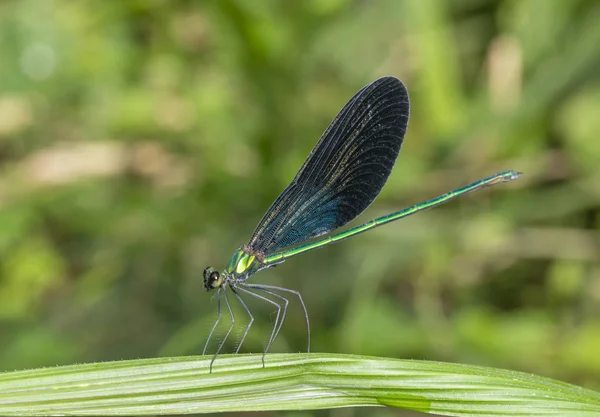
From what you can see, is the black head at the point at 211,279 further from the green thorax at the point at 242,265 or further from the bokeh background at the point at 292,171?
the bokeh background at the point at 292,171

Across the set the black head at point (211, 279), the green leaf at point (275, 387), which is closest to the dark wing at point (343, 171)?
the black head at point (211, 279)

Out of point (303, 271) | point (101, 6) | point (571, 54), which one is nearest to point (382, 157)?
point (303, 271)

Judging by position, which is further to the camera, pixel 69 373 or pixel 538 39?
pixel 538 39

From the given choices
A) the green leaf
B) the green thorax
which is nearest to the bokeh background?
the green thorax

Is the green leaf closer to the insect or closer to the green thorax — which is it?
the insect

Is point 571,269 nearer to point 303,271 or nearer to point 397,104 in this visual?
point 303,271

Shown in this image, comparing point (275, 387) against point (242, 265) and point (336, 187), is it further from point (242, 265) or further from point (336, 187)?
point (336, 187)

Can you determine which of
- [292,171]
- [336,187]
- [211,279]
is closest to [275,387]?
[211,279]
